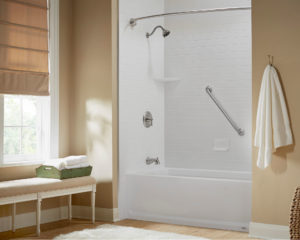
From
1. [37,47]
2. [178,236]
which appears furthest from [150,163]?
[37,47]

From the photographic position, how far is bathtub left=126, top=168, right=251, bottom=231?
4.57m

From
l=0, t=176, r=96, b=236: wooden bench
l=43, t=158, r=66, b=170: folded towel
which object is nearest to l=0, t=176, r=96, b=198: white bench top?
l=0, t=176, r=96, b=236: wooden bench

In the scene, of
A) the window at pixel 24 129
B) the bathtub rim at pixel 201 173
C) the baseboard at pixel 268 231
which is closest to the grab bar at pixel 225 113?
the bathtub rim at pixel 201 173

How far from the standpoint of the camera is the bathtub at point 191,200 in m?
4.57

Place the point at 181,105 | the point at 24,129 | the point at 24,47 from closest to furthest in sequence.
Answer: the point at 24,47 → the point at 24,129 → the point at 181,105

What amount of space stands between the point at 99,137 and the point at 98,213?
2.64 feet

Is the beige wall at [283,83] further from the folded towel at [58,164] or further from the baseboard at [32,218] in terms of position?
the baseboard at [32,218]

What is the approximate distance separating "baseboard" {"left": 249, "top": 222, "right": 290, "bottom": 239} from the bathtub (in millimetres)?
198

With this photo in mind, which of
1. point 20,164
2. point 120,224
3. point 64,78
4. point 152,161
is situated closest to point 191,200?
point 120,224

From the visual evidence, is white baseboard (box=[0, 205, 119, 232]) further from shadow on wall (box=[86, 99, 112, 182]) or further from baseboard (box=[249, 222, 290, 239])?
baseboard (box=[249, 222, 290, 239])

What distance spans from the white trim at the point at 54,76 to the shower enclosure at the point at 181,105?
2.23 feet

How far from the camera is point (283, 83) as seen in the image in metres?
4.21

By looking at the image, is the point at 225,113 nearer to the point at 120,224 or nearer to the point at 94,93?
the point at 94,93

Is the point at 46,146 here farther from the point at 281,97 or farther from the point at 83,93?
the point at 281,97
